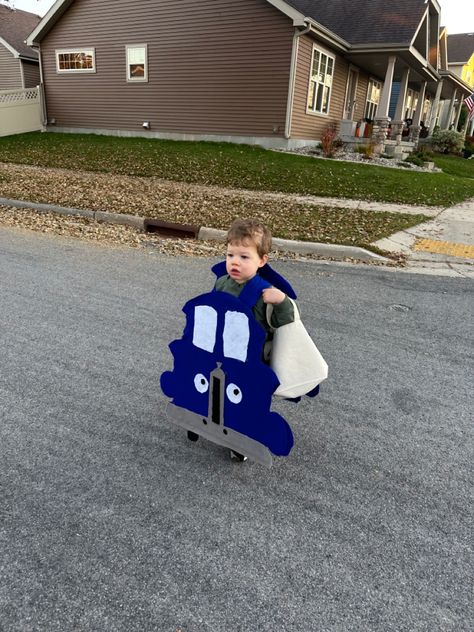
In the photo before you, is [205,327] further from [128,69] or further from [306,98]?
[128,69]

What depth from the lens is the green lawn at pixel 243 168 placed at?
11.8 m

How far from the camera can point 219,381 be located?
242 centimetres

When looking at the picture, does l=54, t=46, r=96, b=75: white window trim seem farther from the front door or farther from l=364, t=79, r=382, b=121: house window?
l=364, t=79, r=382, b=121: house window

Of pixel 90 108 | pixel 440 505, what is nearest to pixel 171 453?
pixel 440 505

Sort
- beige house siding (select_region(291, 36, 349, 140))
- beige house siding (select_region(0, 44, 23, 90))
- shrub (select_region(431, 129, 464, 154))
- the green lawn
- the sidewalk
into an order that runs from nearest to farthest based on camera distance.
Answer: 1. the sidewalk
2. the green lawn
3. beige house siding (select_region(291, 36, 349, 140))
4. shrub (select_region(431, 129, 464, 154))
5. beige house siding (select_region(0, 44, 23, 90))

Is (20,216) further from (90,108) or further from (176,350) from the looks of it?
(90,108)

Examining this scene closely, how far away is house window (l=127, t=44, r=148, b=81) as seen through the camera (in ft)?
64.6

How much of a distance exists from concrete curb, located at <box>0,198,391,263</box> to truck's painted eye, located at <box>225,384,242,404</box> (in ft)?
16.0

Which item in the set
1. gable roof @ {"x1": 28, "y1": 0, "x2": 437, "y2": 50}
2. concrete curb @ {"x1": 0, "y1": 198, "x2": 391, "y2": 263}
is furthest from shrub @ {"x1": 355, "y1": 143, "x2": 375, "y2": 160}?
concrete curb @ {"x1": 0, "y1": 198, "x2": 391, "y2": 263}

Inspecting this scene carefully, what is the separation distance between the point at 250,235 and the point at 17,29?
33.3m

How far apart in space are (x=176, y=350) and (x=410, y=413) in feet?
5.36

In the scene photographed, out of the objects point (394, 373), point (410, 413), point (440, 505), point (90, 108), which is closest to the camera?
point (440, 505)

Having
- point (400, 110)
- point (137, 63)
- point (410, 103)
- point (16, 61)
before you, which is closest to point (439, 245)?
point (400, 110)

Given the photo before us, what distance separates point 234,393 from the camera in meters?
2.38
